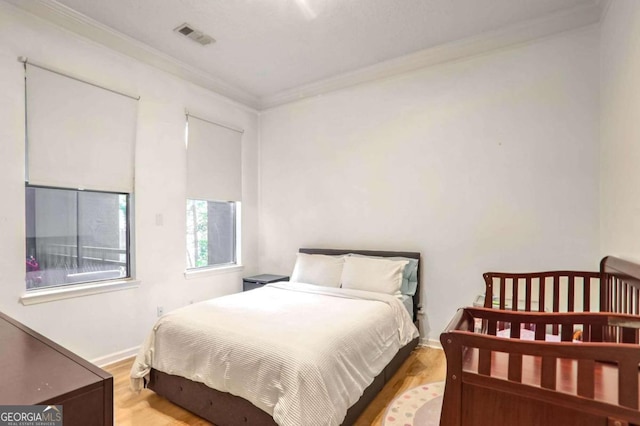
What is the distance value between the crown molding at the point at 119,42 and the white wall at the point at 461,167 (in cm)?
105

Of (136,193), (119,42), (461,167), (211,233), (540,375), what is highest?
(119,42)

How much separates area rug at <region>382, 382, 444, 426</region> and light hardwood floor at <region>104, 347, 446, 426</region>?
51 mm

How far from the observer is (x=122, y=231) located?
3.08 metres

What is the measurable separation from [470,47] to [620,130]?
4.79 ft

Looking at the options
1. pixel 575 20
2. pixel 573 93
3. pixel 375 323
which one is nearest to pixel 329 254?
pixel 375 323

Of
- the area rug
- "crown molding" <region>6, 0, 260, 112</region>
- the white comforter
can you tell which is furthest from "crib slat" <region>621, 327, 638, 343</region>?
"crown molding" <region>6, 0, 260, 112</region>

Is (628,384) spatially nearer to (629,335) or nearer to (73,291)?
(629,335)

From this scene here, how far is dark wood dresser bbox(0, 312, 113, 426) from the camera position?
0.72m

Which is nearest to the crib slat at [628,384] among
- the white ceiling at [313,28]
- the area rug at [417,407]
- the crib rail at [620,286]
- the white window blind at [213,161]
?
the crib rail at [620,286]

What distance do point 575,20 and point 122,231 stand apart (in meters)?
4.33

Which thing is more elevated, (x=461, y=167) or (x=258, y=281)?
(x=461, y=167)

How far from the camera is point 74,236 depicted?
279cm

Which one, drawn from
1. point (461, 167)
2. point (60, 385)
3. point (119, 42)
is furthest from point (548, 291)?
point (119, 42)

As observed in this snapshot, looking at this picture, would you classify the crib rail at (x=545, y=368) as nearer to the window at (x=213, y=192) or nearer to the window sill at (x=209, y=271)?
the window sill at (x=209, y=271)
